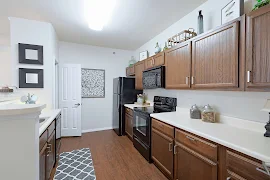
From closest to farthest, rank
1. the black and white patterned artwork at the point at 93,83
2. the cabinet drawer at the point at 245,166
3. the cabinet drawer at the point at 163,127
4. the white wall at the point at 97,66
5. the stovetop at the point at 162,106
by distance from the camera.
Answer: the cabinet drawer at the point at 245,166 < the cabinet drawer at the point at 163,127 < the stovetop at the point at 162,106 < the white wall at the point at 97,66 < the black and white patterned artwork at the point at 93,83

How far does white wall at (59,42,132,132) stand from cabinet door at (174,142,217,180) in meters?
3.09

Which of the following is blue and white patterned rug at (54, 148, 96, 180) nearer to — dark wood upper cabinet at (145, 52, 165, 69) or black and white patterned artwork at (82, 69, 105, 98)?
black and white patterned artwork at (82, 69, 105, 98)

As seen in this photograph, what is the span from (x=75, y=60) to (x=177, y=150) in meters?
3.70

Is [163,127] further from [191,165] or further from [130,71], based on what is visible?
[130,71]

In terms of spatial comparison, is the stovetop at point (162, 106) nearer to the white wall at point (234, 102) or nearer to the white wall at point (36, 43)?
the white wall at point (234, 102)

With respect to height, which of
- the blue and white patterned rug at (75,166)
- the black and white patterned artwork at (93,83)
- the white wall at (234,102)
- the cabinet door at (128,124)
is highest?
the black and white patterned artwork at (93,83)

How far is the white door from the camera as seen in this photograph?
3732 millimetres

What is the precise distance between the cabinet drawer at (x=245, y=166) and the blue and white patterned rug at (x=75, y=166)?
5.97ft

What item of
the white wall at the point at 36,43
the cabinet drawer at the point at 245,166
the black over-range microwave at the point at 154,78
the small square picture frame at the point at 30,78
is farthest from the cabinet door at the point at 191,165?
the small square picture frame at the point at 30,78

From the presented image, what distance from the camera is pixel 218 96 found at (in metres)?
1.92

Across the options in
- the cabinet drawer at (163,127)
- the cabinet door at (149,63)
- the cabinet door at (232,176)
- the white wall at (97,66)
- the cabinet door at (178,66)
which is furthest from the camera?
the white wall at (97,66)

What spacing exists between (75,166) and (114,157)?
0.71 metres

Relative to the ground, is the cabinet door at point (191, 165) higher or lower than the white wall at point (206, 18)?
lower

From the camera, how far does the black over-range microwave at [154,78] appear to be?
8.63ft
